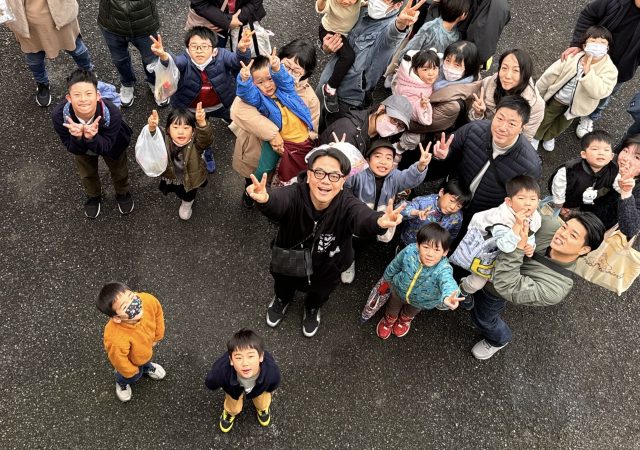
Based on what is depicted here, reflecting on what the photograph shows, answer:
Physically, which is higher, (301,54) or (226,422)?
(301,54)

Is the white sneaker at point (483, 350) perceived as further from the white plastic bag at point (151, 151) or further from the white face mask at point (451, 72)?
the white plastic bag at point (151, 151)

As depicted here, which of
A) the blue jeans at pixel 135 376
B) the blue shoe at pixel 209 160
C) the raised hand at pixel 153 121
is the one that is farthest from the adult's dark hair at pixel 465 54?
the blue jeans at pixel 135 376

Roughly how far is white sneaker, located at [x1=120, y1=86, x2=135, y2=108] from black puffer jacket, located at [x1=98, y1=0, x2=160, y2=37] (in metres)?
0.70

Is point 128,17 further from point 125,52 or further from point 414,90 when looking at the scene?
point 414,90

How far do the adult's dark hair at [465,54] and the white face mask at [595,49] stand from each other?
4.20ft

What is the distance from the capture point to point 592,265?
466 centimetres

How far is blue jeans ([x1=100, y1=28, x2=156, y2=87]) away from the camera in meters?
5.56

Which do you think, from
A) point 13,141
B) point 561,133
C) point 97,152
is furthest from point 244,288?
point 561,133

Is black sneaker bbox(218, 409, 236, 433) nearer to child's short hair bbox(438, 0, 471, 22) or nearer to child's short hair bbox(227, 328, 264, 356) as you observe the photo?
child's short hair bbox(227, 328, 264, 356)

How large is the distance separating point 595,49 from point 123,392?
17.5 ft

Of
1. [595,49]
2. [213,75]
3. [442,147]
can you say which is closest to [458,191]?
[442,147]

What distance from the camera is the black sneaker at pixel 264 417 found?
4.31m

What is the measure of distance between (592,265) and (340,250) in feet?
7.35

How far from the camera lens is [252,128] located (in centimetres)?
458
